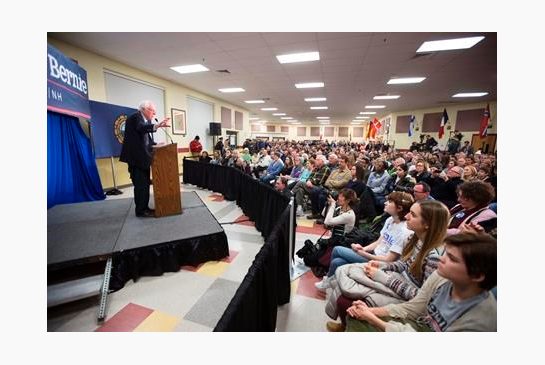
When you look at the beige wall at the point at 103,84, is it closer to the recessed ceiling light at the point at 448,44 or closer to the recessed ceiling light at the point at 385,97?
the recessed ceiling light at the point at 448,44

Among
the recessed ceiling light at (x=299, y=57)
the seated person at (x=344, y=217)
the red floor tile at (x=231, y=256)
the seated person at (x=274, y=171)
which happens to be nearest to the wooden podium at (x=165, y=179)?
the red floor tile at (x=231, y=256)

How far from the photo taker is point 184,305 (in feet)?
6.41

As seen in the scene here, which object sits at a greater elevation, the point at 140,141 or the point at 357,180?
the point at 140,141

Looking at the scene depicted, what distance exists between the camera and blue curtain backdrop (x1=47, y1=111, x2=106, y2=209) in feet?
12.3

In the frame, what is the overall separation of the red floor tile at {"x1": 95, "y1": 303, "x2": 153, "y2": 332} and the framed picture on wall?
6.68 m

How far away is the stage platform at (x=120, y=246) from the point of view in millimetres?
2079

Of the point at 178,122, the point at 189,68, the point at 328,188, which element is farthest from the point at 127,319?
the point at 178,122

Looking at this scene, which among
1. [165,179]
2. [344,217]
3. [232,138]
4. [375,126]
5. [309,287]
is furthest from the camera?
[232,138]

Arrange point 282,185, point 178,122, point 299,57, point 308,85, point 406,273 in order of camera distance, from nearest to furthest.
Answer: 1. point 406,273
2. point 282,185
3. point 299,57
4. point 308,85
5. point 178,122

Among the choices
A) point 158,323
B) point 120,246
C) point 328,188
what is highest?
point 328,188

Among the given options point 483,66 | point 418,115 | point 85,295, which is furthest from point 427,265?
point 418,115

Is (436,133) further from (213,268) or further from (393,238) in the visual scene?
(213,268)

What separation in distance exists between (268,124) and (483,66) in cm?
2062

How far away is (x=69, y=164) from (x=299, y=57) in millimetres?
5011
